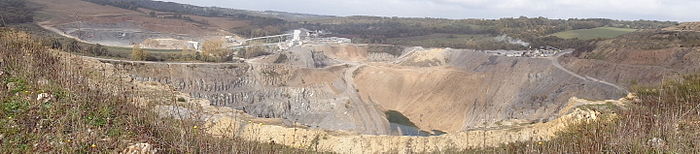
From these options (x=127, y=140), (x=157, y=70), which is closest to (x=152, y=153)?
→ (x=127, y=140)

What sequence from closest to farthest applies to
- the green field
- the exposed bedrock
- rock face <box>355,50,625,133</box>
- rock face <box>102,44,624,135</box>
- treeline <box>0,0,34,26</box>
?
rock face <box>355,50,625,133</box>
rock face <box>102,44,624,135</box>
the exposed bedrock
treeline <box>0,0,34,26</box>
the green field

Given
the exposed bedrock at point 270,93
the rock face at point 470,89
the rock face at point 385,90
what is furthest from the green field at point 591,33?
the exposed bedrock at point 270,93

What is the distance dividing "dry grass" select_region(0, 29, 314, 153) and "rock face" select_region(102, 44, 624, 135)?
30434 millimetres

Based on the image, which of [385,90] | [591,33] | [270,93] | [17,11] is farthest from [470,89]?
[17,11]

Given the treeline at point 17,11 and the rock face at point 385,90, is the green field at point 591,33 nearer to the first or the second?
the rock face at point 385,90

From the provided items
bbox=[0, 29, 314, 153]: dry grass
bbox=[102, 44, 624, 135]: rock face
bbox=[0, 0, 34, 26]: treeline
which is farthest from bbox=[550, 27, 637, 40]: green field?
bbox=[0, 29, 314, 153]: dry grass

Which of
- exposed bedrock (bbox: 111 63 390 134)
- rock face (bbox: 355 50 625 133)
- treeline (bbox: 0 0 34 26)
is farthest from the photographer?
treeline (bbox: 0 0 34 26)

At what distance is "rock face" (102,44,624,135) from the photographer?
44.6 meters

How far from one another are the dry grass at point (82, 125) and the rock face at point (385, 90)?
30.4m

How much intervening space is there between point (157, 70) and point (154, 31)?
161 feet

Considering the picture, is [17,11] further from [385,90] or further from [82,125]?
[82,125]

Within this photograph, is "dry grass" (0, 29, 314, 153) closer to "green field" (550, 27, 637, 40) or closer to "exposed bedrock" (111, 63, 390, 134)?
"exposed bedrock" (111, 63, 390, 134)

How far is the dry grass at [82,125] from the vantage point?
730 cm

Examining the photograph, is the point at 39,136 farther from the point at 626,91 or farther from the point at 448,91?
the point at 448,91
